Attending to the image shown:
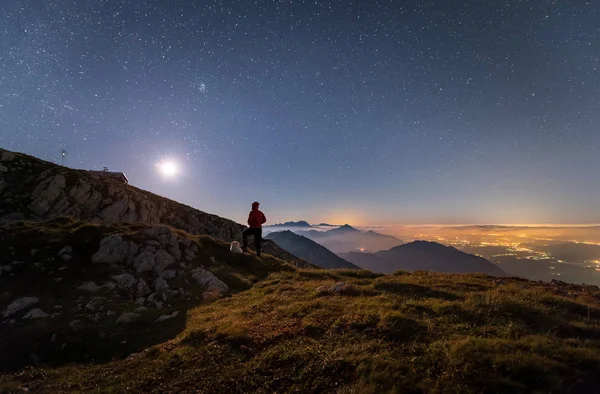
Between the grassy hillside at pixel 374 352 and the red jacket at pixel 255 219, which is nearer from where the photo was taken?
the grassy hillside at pixel 374 352

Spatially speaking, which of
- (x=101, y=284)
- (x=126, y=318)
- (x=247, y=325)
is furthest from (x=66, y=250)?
(x=247, y=325)

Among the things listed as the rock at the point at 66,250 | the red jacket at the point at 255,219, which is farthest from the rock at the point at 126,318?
the red jacket at the point at 255,219

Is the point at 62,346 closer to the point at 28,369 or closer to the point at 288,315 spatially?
the point at 28,369

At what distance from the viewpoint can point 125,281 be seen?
15.9 meters

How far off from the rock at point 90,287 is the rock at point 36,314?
7.00 ft

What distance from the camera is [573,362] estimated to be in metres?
5.49

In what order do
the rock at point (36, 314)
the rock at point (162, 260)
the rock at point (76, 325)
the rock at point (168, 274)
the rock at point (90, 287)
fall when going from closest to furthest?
the rock at point (76, 325) < the rock at point (36, 314) < the rock at point (90, 287) < the rock at point (168, 274) < the rock at point (162, 260)

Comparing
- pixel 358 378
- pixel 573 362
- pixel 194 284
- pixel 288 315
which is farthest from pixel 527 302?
pixel 194 284

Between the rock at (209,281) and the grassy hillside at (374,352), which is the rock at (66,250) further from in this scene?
the grassy hillside at (374,352)

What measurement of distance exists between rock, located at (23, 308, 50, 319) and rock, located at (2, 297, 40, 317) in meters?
0.73

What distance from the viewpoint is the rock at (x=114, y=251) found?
17.6 metres

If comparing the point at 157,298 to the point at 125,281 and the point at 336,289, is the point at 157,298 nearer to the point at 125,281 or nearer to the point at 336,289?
the point at 125,281

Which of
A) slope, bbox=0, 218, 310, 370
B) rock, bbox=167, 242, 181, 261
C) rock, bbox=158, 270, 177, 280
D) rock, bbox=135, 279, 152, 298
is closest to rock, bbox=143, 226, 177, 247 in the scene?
slope, bbox=0, 218, 310, 370

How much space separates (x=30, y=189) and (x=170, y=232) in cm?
3211
